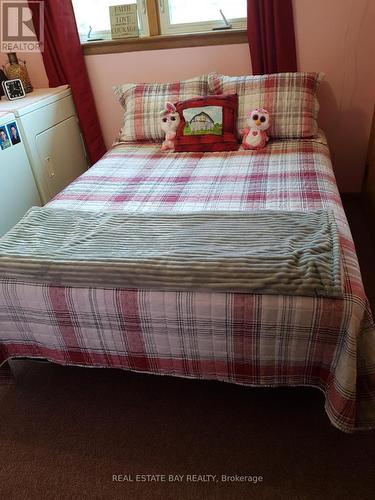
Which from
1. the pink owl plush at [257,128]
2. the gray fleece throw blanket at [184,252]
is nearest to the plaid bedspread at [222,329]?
the gray fleece throw blanket at [184,252]

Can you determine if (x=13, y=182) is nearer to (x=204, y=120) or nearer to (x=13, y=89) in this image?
(x=13, y=89)

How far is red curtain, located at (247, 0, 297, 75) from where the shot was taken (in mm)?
2244

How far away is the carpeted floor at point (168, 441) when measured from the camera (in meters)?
1.24

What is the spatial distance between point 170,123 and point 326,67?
1.03 metres

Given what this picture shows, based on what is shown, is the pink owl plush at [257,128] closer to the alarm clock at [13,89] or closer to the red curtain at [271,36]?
the red curtain at [271,36]

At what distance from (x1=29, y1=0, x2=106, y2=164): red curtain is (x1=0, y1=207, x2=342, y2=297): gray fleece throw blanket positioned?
1521mm

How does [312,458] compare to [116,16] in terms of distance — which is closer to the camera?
[312,458]

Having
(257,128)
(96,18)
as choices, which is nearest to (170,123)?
(257,128)

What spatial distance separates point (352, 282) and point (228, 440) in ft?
2.25

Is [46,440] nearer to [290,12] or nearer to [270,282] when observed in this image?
[270,282]

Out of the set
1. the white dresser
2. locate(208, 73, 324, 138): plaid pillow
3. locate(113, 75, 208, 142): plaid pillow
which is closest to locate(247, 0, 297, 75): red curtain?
locate(208, 73, 324, 138): plaid pillow

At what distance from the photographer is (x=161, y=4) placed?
8.19 feet

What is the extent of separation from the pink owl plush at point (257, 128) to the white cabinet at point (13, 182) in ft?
4.48

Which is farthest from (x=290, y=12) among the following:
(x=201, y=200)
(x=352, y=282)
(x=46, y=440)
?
(x=46, y=440)
